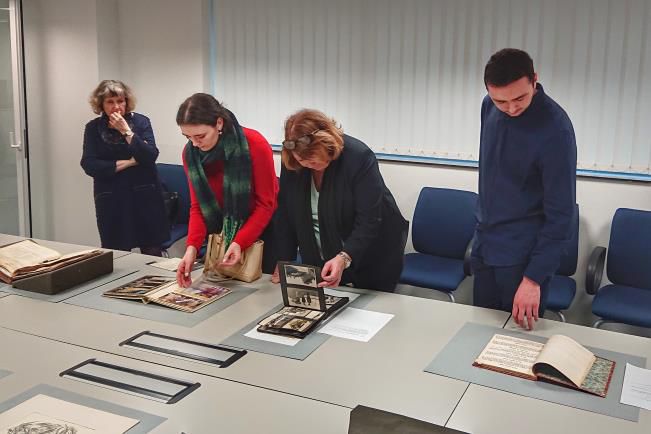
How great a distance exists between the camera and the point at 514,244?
2367mm

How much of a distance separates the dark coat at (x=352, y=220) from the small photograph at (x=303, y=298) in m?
0.25

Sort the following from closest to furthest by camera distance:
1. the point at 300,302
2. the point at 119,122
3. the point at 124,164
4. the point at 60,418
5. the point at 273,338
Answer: the point at 60,418 → the point at 273,338 → the point at 300,302 → the point at 119,122 → the point at 124,164

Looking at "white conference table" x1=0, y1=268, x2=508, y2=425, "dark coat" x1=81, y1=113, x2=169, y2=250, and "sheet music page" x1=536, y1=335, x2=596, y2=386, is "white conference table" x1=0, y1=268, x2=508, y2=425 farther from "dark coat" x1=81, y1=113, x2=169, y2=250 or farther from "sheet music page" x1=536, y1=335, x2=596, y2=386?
"dark coat" x1=81, y1=113, x2=169, y2=250

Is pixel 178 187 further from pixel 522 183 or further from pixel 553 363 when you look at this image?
pixel 553 363

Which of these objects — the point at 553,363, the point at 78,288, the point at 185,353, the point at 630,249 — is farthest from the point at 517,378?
the point at 630,249

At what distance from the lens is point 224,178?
2688mm

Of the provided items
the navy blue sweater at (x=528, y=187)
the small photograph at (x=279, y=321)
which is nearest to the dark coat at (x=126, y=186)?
the small photograph at (x=279, y=321)

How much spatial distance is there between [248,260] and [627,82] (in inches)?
89.0

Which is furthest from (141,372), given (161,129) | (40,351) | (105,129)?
(161,129)

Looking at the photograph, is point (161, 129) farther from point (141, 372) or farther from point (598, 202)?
point (141, 372)

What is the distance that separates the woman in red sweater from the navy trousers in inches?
33.3

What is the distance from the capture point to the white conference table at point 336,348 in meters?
1.76

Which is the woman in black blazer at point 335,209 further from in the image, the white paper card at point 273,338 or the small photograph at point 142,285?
the small photograph at point 142,285

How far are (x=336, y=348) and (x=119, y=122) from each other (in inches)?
90.4
